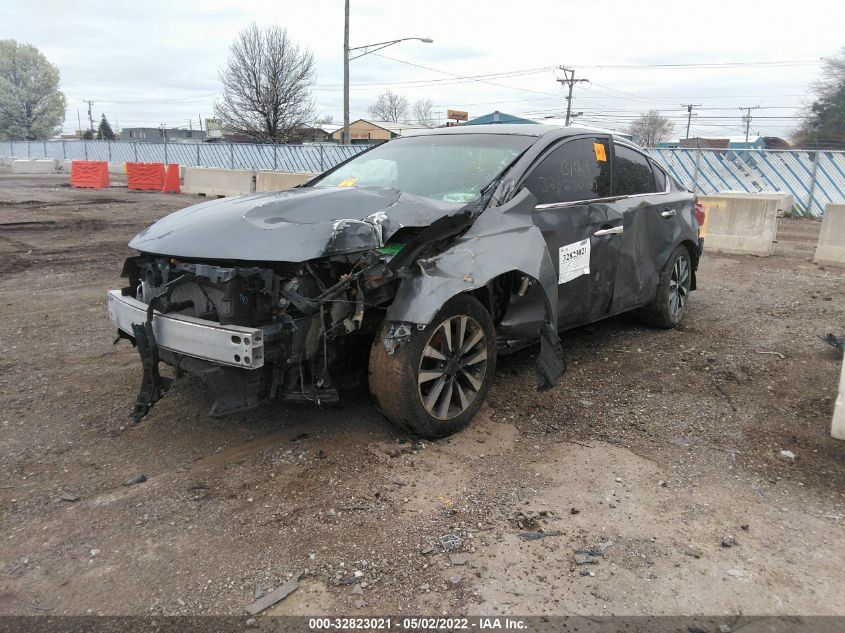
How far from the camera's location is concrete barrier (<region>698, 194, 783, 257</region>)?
10.3 m

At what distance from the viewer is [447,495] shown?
320 cm

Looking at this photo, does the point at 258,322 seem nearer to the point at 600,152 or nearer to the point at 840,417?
the point at 600,152

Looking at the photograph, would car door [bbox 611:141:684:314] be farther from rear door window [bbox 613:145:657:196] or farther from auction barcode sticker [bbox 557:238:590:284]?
auction barcode sticker [bbox 557:238:590:284]

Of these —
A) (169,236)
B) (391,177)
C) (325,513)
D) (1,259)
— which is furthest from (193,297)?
(1,259)

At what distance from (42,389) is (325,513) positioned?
8.81 feet

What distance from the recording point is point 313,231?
332 centimetres

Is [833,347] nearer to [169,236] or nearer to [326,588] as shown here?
[326,588]

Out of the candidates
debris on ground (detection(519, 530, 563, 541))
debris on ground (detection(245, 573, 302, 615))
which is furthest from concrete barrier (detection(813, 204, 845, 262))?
debris on ground (detection(245, 573, 302, 615))

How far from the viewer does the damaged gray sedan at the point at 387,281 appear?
128 inches

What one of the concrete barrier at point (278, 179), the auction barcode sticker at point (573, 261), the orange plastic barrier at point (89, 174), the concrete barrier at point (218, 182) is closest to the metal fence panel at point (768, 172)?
the concrete barrier at point (278, 179)

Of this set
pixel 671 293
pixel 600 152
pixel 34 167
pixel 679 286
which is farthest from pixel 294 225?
pixel 34 167

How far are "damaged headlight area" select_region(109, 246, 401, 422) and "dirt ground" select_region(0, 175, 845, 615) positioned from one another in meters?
0.46

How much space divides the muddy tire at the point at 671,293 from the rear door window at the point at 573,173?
1.28 meters

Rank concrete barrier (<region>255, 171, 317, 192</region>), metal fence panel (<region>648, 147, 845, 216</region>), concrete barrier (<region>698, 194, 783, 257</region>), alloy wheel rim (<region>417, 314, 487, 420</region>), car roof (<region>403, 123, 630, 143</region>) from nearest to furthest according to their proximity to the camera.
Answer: alloy wheel rim (<region>417, 314, 487, 420</region>)
car roof (<region>403, 123, 630, 143</region>)
concrete barrier (<region>698, 194, 783, 257</region>)
concrete barrier (<region>255, 171, 317, 192</region>)
metal fence panel (<region>648, 147, 845, 216</region>)
